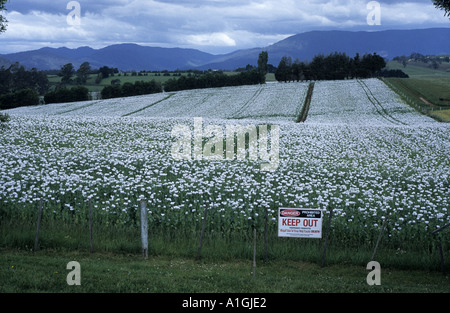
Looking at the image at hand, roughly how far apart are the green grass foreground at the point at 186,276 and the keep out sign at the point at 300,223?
104cm

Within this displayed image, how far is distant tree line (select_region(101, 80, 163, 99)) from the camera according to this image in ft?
322

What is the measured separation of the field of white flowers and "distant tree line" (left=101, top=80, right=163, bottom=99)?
5531 centimetres

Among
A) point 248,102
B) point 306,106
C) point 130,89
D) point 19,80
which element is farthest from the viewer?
point 19,80

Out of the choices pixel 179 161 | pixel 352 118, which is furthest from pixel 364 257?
pixel 352 118

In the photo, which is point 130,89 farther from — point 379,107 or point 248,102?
point 379,107

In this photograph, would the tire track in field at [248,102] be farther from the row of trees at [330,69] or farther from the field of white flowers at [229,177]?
the row of trees at [330,69]

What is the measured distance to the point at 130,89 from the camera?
101m

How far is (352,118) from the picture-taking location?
197 ft

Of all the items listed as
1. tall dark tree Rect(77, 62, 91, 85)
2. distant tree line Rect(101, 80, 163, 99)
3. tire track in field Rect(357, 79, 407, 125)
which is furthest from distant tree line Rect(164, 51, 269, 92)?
tall dark tree Rect(77, 62, 91, 85)

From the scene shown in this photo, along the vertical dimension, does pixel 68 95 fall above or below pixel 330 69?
below

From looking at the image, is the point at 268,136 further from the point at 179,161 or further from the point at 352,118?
the point at 352,118

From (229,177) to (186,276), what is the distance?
36.2 feet

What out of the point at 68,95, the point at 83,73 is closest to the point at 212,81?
the point at 68,95

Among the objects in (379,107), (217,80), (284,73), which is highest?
(284,73)
